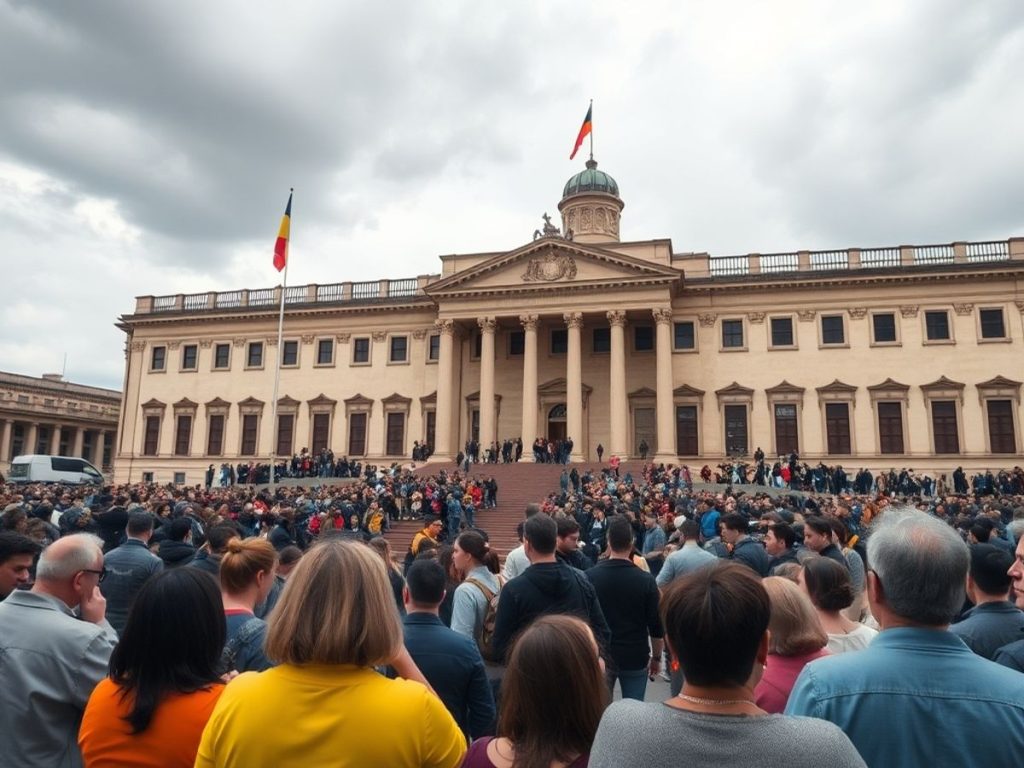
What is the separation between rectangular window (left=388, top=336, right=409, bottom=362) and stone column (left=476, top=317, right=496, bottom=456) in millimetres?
6653

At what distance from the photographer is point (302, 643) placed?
279cm

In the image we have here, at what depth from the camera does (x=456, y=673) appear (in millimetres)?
4238

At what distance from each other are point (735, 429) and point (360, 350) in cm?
2427

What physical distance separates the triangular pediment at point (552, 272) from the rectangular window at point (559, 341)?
12.9 ft

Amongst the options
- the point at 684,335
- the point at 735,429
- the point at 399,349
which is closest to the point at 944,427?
the point at 735,429

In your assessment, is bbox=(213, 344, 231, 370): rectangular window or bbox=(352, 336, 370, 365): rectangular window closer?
bbox=(352, 336, 370, 365): rectangular window

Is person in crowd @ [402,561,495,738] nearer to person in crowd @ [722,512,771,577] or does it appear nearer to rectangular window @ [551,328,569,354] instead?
person in crowd @ [722,512,771,577]

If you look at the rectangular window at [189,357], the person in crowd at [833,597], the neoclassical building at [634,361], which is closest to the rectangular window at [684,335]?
the neoclassical building at [634,361]

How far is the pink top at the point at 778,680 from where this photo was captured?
3701 millimetres

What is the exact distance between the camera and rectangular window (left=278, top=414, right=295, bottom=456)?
49469mm

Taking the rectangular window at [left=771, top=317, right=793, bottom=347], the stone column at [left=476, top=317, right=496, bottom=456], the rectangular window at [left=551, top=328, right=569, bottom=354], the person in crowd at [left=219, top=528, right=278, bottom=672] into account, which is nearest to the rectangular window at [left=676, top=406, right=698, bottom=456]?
the rectangular window at [left=771, top=317, right=793, bottom=347]

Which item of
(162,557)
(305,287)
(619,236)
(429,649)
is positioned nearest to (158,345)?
(305,287)

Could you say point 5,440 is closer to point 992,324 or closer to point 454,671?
point 992,324

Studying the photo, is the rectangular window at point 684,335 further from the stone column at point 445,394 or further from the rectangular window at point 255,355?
the rectangular window at point 255,355
